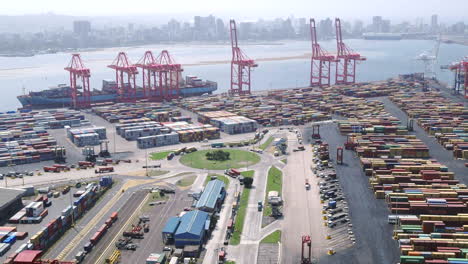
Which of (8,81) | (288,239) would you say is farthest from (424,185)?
(8,81)

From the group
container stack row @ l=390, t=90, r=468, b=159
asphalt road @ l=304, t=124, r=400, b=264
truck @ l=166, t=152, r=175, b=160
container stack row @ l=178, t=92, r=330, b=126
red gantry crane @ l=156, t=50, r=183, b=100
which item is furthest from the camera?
red gantry crane @ l=156, t=50, r=183, b=100

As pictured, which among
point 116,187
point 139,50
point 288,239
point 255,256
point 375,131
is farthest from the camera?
point 139,50

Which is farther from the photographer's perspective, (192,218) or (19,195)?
(19,195)

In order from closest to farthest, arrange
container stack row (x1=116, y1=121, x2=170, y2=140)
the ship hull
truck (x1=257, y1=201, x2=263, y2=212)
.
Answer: truck (x1=257, y1=201, x2=263, y2=212) → container stack row (x1=116, y1=121, x2=170, y2=140) → the ship hull

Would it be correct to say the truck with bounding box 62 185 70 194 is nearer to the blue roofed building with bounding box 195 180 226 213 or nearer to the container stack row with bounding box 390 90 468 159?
the blue roofed building with bounding box 195 180 226 213

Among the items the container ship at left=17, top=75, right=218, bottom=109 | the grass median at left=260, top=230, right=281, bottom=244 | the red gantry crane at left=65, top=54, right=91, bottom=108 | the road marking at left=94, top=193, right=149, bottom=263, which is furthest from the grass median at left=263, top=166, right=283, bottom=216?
the container ship at left=17, top=75, right=218, bottom=109

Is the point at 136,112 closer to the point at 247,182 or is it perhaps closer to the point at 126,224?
the point at 247,182

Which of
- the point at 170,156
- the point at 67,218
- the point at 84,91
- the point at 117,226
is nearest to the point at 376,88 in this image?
the point at 84,91

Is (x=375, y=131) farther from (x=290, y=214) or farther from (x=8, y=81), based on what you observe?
(x=8, y=81)
